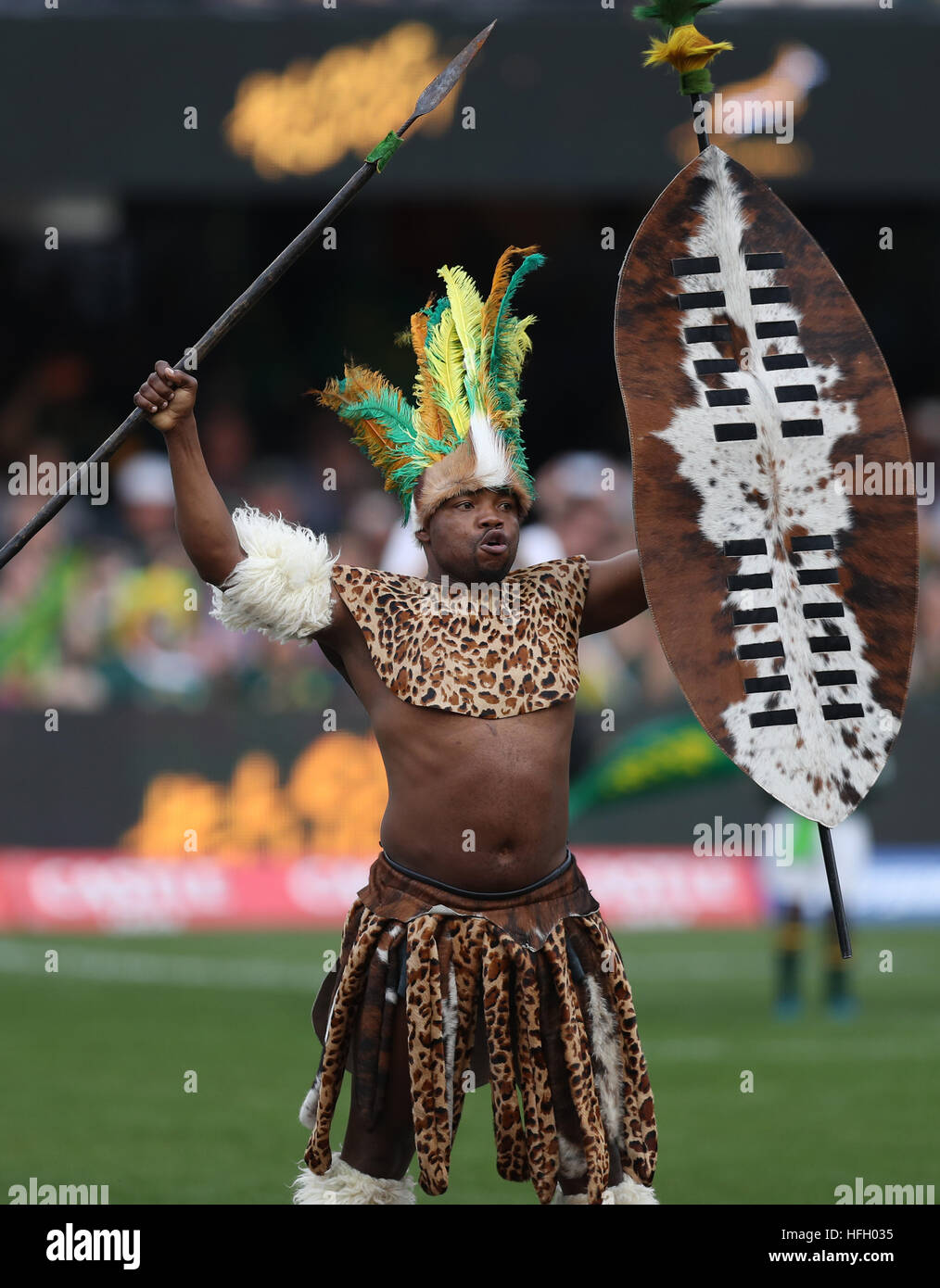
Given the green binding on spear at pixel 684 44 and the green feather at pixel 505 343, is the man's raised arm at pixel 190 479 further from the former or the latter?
the green binding on spear at pixel 684 44

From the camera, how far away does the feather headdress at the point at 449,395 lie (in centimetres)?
453

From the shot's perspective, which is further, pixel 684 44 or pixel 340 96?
pixel 340 96

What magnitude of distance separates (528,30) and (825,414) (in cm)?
832

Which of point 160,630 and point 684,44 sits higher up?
point 160,630

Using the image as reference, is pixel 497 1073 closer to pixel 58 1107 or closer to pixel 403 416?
pixel 403 416

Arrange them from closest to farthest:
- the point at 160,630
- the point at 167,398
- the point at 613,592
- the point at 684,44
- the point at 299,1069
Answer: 1. the point at 167,398
2. the point at 684,44
3. the point at 613,592
4. the point at 299,1069
5. the point at 160,630

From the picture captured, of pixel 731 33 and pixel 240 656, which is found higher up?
pixel 731 33

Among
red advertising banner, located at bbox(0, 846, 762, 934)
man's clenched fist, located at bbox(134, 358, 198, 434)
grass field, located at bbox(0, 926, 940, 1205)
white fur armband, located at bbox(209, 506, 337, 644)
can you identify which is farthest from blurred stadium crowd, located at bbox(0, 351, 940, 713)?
man's clenched fist, located at bbox(134, 358, 198, 434)

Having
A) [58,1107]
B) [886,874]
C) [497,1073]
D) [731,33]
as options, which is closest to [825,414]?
[497,1073]

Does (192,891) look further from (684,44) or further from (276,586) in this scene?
(684,44)

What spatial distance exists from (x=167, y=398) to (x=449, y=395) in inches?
26.8

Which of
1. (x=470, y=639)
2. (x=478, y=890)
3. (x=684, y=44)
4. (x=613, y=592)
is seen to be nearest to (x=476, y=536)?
(x=470, y=639)

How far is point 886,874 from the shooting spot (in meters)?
10.9

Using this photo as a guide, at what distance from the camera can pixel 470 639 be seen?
4352mm
